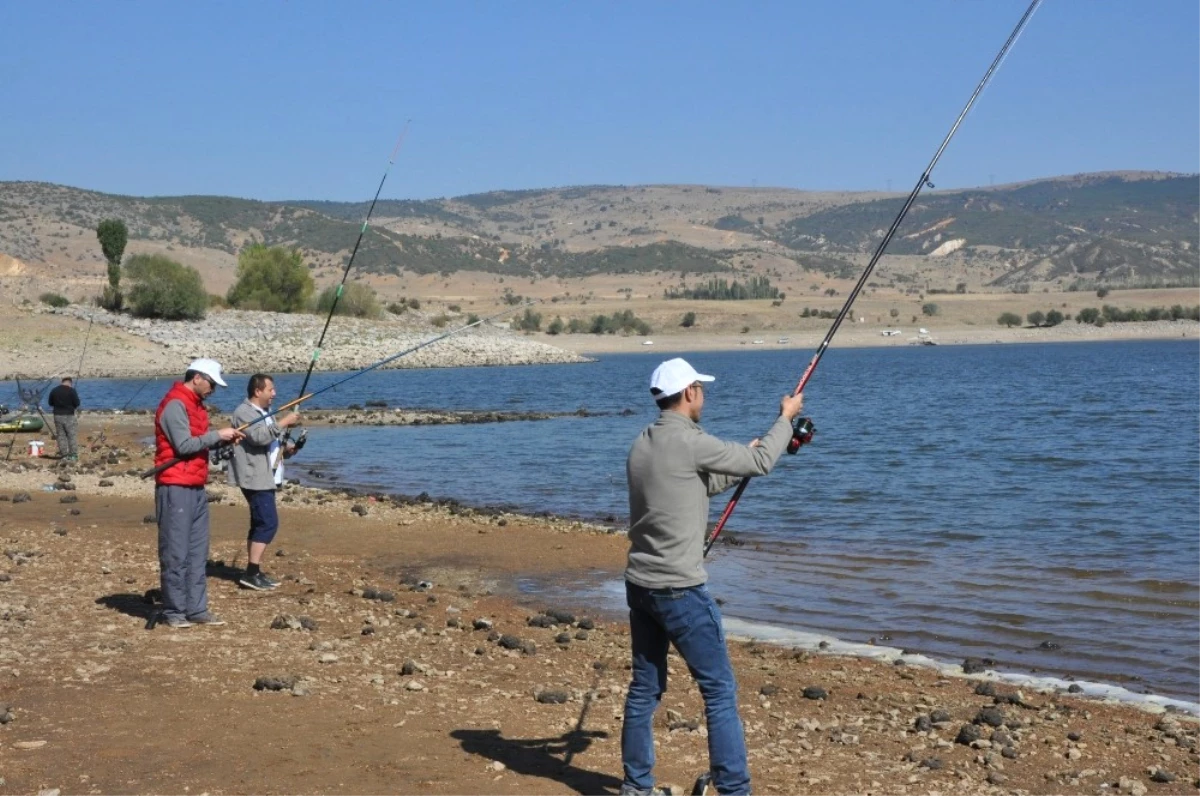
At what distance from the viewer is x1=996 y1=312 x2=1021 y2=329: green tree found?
10500cm

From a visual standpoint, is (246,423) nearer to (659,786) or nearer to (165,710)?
(165,710)

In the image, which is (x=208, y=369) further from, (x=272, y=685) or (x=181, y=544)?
(x=272, y=685)

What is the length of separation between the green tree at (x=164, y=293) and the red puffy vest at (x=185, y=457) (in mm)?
62438

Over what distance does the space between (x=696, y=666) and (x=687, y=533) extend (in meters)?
0.58

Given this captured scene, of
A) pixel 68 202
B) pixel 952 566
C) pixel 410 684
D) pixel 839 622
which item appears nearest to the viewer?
pixel 410 684

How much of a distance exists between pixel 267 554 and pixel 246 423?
3.58 metres

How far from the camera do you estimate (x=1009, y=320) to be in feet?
345

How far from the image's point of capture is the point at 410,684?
8703 millimetres

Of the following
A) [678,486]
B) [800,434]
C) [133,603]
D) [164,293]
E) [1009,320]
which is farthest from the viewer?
[1009,320]

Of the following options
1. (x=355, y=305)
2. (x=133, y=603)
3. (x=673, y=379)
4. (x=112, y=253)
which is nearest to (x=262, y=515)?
(x=133, y=603)

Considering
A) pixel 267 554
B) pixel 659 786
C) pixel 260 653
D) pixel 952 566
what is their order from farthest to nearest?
pixel 952 566, pixel 267 554, pixel 260 653, pixel 659 786

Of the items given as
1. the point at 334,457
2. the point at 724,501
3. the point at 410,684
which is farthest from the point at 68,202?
the point at 410,684

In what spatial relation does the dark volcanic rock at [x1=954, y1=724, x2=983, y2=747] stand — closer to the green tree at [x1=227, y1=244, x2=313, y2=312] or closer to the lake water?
the lake water

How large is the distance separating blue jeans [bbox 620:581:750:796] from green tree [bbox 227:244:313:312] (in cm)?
7447
